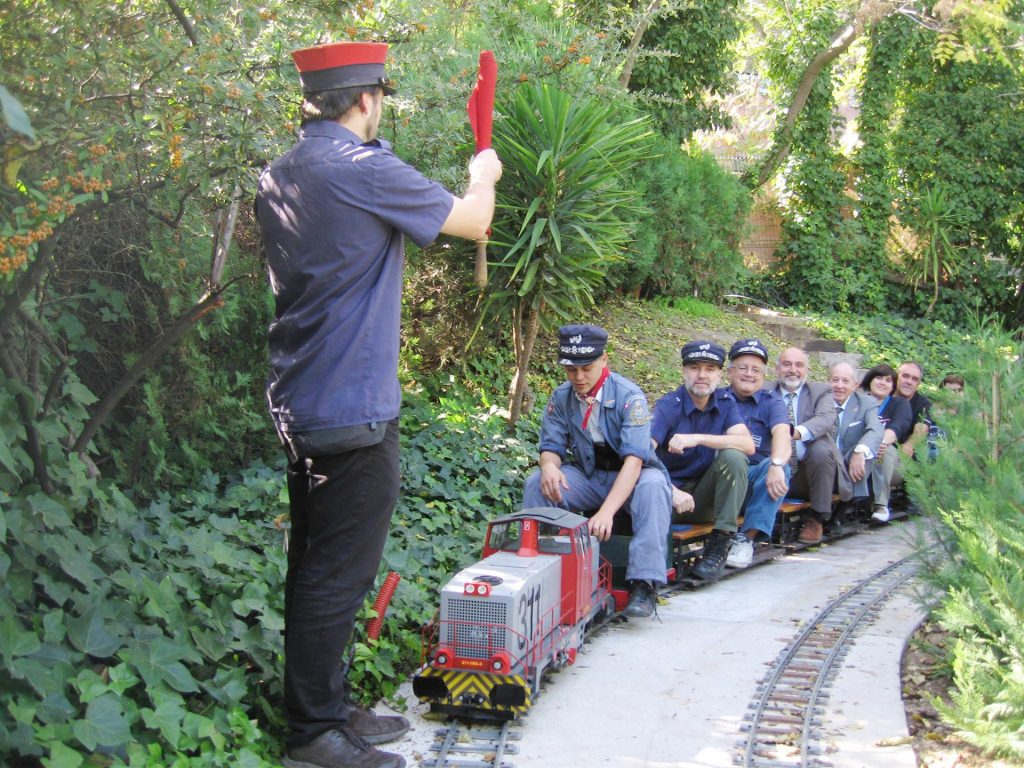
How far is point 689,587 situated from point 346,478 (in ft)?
12.9

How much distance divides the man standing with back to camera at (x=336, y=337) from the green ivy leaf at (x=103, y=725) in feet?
2.09

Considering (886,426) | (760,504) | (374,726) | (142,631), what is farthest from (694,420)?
(142,631)

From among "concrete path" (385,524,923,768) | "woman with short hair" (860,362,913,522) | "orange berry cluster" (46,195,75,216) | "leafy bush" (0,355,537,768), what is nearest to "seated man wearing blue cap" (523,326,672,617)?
"concrete path" (385,524,923,768)

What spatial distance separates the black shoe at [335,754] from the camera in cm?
395

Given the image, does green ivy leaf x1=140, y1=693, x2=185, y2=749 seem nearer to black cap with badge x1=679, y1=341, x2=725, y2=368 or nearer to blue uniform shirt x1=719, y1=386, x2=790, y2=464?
black cap with badge x1=679, y1=341, x2=725, y2=368

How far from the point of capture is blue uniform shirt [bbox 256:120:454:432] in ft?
12.0

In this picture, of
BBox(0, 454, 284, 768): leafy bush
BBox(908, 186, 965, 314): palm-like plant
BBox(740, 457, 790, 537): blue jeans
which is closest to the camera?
BBox(0, 454, 284, 768): leafy bush

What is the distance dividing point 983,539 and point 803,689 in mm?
1211

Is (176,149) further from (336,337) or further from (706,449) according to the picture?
(706,449)

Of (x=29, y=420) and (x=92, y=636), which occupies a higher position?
(x=29, y=420)

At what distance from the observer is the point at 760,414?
825cm

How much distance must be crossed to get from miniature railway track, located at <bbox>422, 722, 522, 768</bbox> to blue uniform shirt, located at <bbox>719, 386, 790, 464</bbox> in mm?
4169

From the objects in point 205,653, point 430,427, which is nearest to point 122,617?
point 205,653

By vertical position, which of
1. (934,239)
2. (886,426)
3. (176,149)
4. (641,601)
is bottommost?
(641,601)
